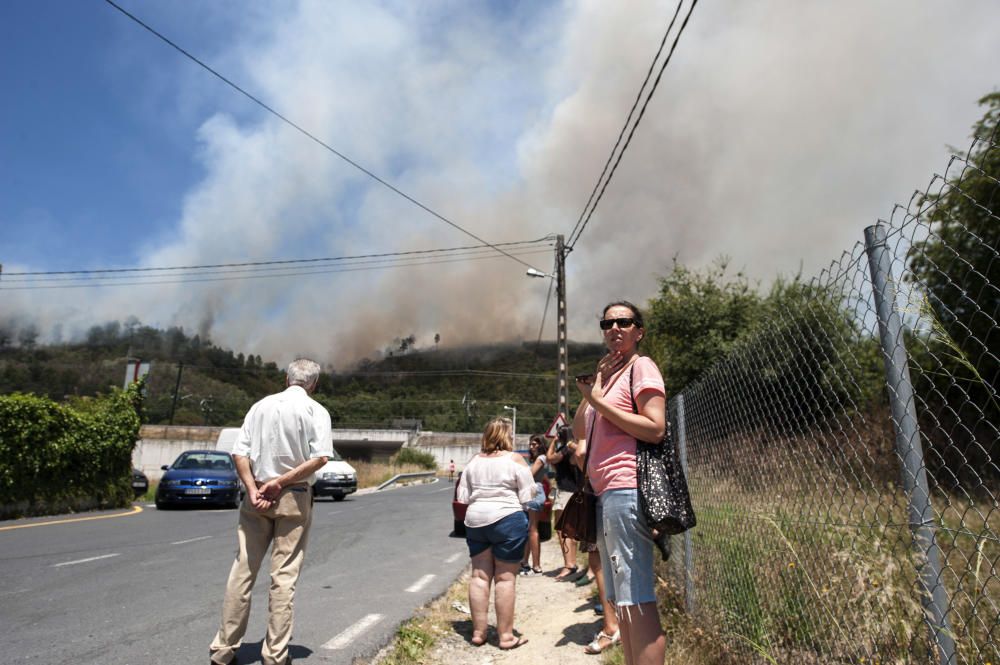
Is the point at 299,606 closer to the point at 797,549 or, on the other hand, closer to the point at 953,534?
the point at 797,549

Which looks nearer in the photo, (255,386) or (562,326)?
(562,326)

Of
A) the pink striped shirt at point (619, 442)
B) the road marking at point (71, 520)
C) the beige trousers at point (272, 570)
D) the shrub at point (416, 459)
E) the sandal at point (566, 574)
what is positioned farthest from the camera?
the shrub at point (416, 459)

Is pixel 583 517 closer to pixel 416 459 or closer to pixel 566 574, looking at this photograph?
pixel 566 574

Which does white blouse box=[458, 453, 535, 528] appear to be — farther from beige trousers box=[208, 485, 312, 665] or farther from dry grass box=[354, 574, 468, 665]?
beige trousers box=[208, 485, 312, 665]

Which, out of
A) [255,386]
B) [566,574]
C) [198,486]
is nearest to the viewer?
[566,574]

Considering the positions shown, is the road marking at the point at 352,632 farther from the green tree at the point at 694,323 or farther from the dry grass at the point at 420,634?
the green tree at the point at 694,323

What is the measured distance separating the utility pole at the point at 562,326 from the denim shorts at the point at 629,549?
14660 millimetres

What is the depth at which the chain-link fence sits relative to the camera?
197 cm

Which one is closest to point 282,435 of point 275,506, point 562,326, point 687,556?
point 275,506

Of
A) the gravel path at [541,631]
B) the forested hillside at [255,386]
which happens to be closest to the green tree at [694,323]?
the gravel path at [541,631]

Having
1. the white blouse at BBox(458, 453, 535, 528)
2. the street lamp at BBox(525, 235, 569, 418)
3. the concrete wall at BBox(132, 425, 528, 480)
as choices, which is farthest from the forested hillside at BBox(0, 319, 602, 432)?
the white blouse at BBox(458, 453, 535, 528)

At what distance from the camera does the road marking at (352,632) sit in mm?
4504

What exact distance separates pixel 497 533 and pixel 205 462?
14058 millimetres

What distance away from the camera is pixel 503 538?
4699 millimetres
